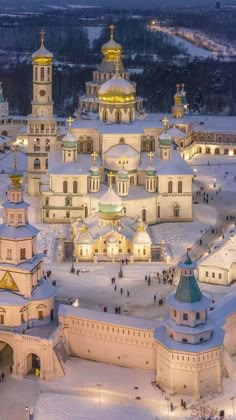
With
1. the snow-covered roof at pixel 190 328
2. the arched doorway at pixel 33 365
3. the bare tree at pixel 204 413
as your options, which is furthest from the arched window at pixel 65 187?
the bare tree at pixel 204 413

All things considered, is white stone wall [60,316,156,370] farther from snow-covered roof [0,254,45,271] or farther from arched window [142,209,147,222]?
arched window [142,209,147,222]

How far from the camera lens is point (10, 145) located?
43.8 meters

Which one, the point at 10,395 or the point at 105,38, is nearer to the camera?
the point at 10,395

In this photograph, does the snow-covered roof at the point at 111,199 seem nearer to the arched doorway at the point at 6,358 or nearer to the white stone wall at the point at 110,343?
the arched doorway at the point at 6,358

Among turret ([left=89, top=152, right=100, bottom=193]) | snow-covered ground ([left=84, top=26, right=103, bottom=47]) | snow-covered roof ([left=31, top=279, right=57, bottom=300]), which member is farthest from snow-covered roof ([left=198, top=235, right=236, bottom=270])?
snow-covered ground ([left=84, top=26, right=103, bottom=47])

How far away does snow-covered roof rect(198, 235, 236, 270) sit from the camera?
24.0m

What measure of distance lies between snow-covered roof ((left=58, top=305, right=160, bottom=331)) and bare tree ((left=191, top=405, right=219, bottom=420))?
7.12 ft

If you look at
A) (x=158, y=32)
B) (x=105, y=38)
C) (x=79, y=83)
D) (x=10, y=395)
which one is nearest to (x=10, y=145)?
(x=79, y=83)

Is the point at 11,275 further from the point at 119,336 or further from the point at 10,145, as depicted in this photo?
the point at 10,145

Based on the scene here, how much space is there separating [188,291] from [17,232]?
4.12 m

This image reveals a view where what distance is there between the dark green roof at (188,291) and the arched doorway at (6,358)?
4.07 m

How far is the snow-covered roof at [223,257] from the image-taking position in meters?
24.0

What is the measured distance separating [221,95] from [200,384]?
1867 inches

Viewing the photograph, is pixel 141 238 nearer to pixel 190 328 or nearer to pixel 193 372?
pixel 190 328
